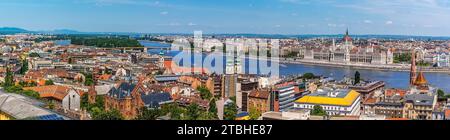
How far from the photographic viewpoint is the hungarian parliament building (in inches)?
549

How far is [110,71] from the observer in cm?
889

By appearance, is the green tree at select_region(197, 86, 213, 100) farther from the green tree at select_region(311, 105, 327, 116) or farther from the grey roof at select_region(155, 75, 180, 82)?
the green tree at select_region(311, 105, 327, 116)

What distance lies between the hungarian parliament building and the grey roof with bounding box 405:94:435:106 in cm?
900

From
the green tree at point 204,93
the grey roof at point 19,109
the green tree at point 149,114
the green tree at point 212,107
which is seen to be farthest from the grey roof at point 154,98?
the grey roof at point 19,109

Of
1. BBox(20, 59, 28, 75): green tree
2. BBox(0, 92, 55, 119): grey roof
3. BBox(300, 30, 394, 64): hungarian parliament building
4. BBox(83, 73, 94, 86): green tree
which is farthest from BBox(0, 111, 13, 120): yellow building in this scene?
BBox(300, 30, 394, 64): hungarian parliament building

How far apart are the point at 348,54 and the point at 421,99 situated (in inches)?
405

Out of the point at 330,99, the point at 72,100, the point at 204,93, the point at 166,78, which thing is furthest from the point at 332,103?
the point at 166,78

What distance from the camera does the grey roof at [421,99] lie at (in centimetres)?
481

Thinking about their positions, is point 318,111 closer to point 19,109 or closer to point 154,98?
point 154,98

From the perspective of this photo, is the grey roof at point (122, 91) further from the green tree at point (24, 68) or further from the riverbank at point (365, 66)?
the riverbank at point (365, 66)

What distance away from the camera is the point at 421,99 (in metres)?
4.95

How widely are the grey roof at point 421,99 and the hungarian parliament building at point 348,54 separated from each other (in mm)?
8998
